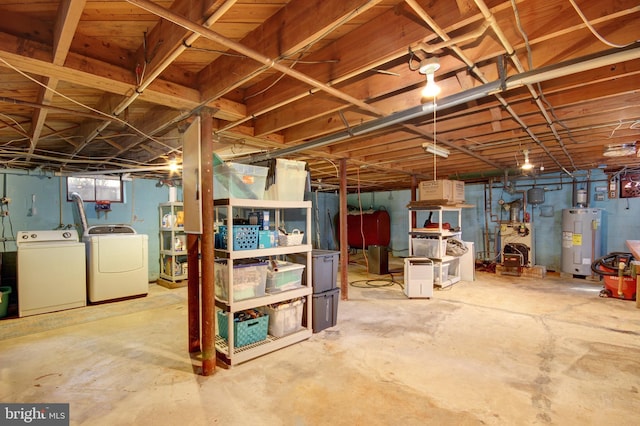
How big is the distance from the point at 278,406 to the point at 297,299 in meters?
1.22

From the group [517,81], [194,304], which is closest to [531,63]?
[517,81]

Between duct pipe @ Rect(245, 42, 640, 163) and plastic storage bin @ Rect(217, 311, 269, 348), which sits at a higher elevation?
duct pipe @ Rect(245, 42, 640, 163)

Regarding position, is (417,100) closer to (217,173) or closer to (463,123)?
(463,123)

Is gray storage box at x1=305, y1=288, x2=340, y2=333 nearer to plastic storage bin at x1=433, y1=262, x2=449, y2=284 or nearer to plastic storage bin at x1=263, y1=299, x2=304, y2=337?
plastic storage bin at x1=263, y1=299, x2=304, y2=337

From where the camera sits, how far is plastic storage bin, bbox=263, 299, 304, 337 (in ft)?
9.99

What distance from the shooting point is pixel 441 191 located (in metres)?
5.24

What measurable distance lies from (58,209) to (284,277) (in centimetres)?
442

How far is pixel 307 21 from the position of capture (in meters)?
1.62

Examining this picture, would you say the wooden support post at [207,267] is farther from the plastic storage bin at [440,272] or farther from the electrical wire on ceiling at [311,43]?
the plastic storage bin at [440,272]

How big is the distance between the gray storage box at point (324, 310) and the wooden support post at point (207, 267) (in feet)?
3.79

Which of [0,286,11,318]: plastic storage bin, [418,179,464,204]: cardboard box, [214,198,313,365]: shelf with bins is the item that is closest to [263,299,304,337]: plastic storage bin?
[214,198,313,365]: shelf with bins

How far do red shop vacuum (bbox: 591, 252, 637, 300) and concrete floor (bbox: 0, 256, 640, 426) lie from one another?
596 millimetres

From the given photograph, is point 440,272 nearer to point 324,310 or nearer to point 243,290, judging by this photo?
point 324,310

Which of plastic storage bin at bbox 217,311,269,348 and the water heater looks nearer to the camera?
plastic storage bin at bbox 217,311,269,348
